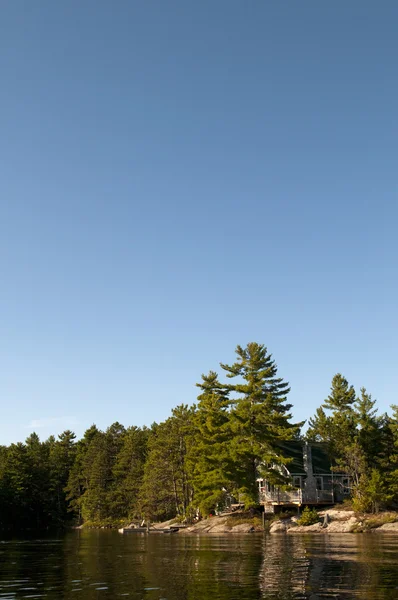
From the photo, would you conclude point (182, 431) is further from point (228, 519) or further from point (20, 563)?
point (20, 563)

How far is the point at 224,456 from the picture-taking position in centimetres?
5838

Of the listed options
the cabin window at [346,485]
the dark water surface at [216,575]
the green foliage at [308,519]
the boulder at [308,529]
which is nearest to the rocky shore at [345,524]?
the boulder at [308,529]

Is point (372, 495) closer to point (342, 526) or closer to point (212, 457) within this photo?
Result: point (342, 526)

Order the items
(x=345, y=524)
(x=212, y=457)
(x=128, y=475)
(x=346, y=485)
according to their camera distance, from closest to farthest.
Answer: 1. (x=345, y=524)
2. (x=212, y=457)
3. (x=346, y=485)
4. (x=128, y=475)

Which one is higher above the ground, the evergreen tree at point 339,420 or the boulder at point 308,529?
the evergreen tree at point 339,420

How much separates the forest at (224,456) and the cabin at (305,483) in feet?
9.32

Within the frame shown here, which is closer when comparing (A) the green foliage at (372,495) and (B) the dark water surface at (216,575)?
(B) the dark water surface at (216,575)

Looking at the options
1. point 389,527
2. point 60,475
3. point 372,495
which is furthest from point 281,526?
point 60,475

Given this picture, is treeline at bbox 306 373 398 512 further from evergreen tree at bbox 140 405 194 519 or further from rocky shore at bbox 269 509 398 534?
evergreen tree at bbox 140 405 194 519

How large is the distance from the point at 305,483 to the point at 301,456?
154 inches

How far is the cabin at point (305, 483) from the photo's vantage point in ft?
208

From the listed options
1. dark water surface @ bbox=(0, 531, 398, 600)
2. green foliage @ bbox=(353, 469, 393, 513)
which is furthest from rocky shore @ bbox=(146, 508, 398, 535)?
dark water surface @ bbox=(0, 531, 398, 600)

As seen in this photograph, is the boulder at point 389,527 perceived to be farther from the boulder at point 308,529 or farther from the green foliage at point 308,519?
the green foliage at point 308,519

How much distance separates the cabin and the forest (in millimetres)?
2840
